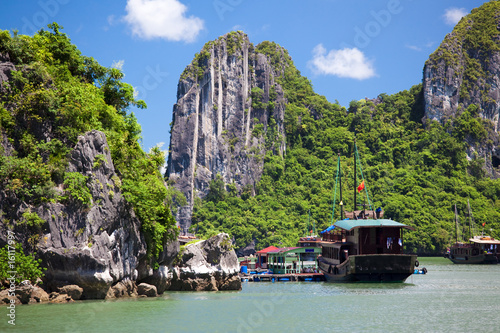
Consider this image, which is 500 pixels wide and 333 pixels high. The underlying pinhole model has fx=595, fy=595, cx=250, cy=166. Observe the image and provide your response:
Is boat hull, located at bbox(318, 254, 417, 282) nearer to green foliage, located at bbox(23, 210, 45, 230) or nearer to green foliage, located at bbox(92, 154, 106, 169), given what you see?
green foliage, located at bbox(92, 154, 106, 169)

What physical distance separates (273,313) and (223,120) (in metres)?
99.3

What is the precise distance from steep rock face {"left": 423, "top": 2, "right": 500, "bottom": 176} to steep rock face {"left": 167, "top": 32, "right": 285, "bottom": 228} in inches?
1294

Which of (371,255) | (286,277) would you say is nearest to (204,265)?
(371,255)

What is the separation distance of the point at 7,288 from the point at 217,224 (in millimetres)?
84767

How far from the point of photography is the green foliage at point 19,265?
78.6 feet

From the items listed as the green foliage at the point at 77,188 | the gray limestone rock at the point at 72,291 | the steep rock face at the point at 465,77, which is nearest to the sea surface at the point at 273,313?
the gray limestone rock at the point at 72,291

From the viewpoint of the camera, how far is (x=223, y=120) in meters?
125

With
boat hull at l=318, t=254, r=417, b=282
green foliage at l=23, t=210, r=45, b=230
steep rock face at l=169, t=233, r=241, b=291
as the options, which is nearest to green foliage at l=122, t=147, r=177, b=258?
steep rock face at l=169, t=233, r=241, b=291

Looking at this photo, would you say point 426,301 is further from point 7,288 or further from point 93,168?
point 7,288

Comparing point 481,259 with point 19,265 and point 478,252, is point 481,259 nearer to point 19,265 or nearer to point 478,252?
point 478,252

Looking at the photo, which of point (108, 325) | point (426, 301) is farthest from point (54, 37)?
point (426, 301)

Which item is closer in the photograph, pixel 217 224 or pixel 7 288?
pixel 7 288

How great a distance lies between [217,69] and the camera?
4820 inches

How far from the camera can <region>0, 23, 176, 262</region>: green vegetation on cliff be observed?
25.5 metres
